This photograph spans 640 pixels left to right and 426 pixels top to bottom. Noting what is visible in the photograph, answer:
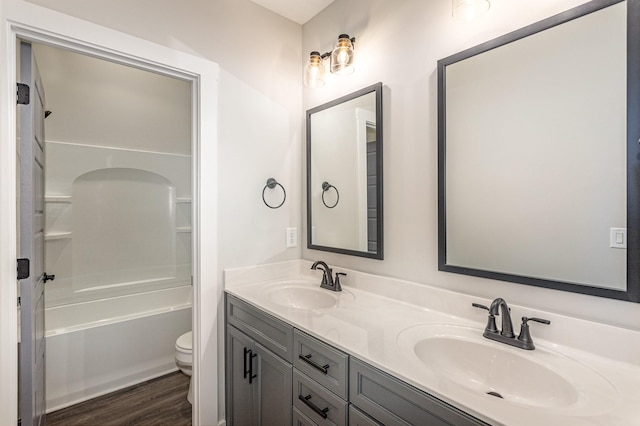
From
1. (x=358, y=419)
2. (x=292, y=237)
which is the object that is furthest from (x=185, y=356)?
(x=358, y=419)

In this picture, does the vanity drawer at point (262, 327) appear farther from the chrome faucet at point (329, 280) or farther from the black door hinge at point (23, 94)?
the black door hinge at point (23, 94)

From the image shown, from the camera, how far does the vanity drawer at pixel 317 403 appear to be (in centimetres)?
107

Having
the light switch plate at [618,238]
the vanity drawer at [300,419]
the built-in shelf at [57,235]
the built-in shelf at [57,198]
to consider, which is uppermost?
the built-in shelf at [57,198]

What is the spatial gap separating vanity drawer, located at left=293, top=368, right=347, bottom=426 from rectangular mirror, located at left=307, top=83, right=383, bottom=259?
711 millimetres

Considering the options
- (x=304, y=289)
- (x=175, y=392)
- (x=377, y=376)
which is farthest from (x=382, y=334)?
(x=175, y=392)

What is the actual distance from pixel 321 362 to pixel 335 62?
152cm

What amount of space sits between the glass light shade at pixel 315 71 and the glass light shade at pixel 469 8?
0.85 metres

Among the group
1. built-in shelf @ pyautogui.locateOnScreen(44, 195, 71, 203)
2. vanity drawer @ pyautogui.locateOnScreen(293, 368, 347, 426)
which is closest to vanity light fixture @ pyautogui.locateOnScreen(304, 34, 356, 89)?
vanity drawer @ pyautogui.locateOnScreen(293, 368, 347, 426)

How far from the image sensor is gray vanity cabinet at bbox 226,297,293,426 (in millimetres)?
1359

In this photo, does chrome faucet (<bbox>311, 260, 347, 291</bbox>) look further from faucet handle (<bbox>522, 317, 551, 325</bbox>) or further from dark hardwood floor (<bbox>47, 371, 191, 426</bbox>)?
dark hardwood floor (<bbox>47, 371, 191, 426</bbox>)

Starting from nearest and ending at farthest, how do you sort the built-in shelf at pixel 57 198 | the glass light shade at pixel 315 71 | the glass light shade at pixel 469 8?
1. the glass light shade at pixel 469 8
2. the glass light shade at pixel 315 71
3. the built-in shelf at pixel 57 198

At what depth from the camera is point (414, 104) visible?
4.88 feet

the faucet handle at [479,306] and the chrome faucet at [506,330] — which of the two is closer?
the chrome faucet at [506,330]

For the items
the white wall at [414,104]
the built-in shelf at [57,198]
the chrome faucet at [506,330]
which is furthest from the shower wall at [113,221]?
the chrome faucet at [506,330]
